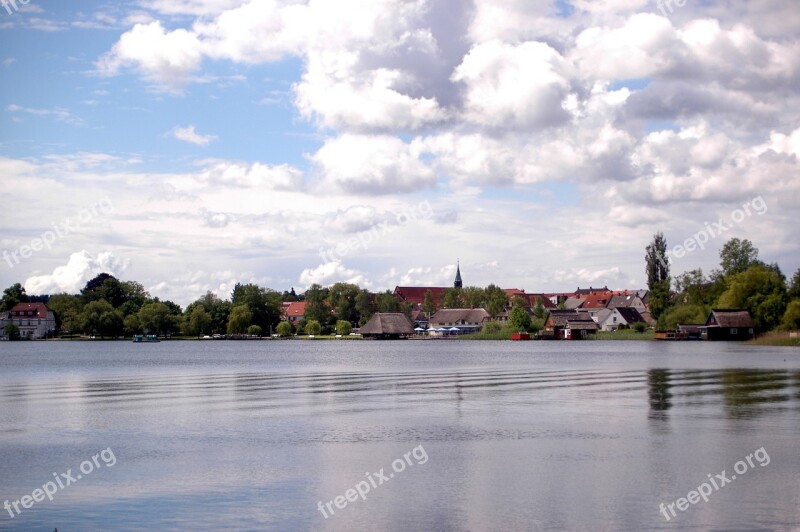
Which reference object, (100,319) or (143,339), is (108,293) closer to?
(100,319)

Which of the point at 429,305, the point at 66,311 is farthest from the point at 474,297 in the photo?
the point at 66,311

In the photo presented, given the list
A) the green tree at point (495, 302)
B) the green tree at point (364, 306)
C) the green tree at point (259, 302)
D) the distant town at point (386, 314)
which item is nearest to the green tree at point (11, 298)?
the distant town at point (386, 314)

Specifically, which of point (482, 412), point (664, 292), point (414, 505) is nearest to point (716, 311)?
point (664, 292)

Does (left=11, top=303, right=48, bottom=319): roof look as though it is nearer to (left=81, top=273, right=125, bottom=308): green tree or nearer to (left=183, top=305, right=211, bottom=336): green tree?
(left=81, top=273, right=125, bottom=308): green tree

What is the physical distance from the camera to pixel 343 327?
158 meters

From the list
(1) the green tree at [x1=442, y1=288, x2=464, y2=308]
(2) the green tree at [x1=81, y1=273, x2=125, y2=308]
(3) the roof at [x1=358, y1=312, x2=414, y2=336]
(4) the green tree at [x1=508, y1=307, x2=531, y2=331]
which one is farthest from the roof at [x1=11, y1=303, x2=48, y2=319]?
(4) the green tree at [x1=508, y1=307, x2=531, y2=331]

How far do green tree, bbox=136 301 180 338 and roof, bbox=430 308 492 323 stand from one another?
51866 millimetres

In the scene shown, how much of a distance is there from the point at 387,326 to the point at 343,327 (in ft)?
35.1

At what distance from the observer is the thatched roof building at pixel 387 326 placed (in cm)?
15050

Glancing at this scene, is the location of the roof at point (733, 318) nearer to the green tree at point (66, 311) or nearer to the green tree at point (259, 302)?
the green tree at point (259, 302)

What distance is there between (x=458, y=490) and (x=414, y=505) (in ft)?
4.80

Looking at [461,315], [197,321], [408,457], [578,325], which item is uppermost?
[461,315]

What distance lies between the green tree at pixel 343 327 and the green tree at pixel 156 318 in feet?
99.4

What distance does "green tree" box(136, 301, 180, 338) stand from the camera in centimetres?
15400
